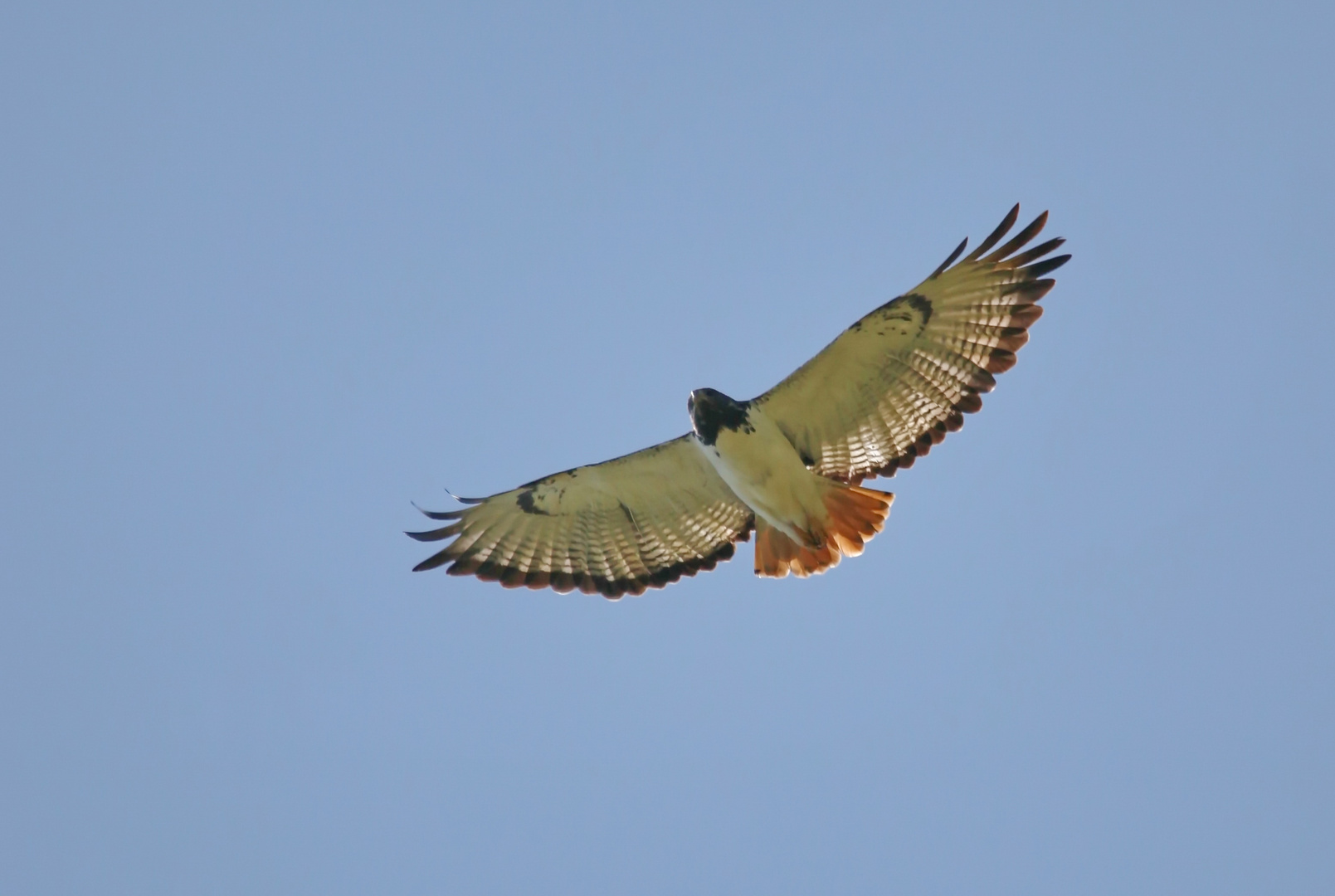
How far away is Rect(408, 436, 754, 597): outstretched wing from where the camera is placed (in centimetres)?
1252

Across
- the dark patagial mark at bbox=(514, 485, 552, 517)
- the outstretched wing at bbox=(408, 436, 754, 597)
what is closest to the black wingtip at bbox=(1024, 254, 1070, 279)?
the outstretched wing at bbox=(408, 436, 754, 597)

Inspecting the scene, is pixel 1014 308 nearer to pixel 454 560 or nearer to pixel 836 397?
pixel 836 397

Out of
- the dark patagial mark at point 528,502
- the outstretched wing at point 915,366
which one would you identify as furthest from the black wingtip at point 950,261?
the dark patagial mark at point 528,502

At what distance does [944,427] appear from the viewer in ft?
39.5

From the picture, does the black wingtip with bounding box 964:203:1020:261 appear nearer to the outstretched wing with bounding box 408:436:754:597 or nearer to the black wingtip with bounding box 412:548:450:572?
the outstretched wing with bounding box 408:436:754:597

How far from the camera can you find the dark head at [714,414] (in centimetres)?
1186

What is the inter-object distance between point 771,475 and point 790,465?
0.17 meters

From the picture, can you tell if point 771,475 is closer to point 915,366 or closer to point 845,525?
point 845,525

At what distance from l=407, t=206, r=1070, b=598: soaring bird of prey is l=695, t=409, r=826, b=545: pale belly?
0.4 inches

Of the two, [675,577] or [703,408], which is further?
[675,577]

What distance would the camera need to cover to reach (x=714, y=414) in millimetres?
11859

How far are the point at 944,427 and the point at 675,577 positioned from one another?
2.69 m

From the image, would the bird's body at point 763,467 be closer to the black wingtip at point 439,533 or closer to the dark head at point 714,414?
the dark head at point 714,414

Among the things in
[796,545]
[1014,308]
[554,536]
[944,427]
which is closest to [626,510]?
[554,536]
